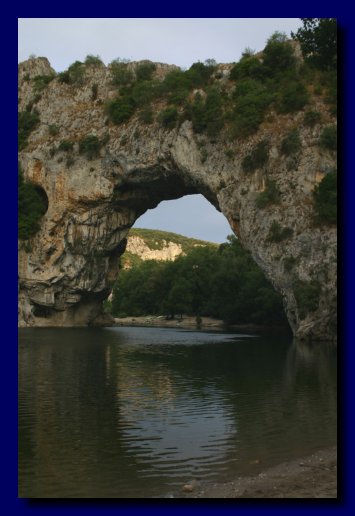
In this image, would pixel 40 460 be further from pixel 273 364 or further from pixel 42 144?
pixel 42 144

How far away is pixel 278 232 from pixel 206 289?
4736 cm

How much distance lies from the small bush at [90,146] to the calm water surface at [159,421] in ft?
122

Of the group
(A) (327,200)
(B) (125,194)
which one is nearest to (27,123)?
(B) (125,194)

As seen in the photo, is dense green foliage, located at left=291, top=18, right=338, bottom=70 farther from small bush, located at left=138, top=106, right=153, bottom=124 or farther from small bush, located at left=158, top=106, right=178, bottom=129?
small bush, located at left=138, top=106, right=153, bottom=124

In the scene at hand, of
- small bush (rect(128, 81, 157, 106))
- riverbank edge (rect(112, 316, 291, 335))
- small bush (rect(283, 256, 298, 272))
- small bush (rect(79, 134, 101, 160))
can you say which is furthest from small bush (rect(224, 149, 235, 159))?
riverbank edge (rect(112, 316, 291, 335))

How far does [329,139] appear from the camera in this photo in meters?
47.2

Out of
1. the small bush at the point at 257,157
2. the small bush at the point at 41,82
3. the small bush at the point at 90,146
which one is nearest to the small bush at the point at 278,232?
the small bush at the point at 257,157

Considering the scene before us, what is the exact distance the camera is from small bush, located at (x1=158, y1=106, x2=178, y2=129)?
57500 millimetres

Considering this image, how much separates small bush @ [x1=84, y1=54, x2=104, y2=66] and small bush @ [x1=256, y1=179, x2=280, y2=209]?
31712 millimetres

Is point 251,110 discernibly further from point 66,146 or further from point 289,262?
point 66,146

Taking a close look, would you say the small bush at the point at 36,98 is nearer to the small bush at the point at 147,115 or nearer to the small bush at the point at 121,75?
the small bush at the point at 121,75

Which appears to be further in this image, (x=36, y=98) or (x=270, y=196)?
(x=36, y=98)

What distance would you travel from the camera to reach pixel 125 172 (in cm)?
6212

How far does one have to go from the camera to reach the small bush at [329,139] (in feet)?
155
